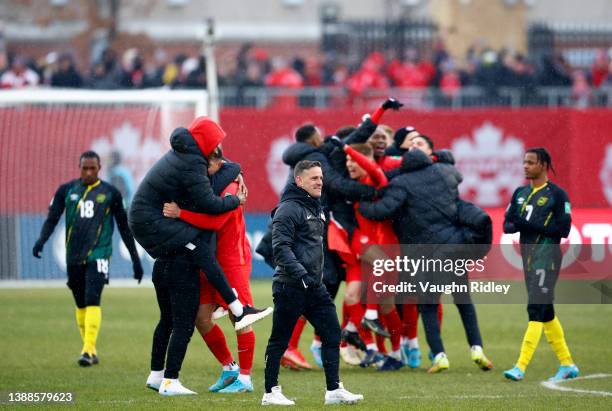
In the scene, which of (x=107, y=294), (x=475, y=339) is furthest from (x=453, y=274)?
(x=107, y=294)

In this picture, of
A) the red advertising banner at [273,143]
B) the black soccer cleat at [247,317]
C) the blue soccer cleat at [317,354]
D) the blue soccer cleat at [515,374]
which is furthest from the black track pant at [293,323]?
the red advertising banner at [273,143]

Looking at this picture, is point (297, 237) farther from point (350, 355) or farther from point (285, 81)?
point (285, 81)

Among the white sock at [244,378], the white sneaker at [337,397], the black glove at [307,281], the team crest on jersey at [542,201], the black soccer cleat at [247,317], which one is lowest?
Result: the white sock at [244,378]

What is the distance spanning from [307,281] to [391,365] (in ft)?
12.0

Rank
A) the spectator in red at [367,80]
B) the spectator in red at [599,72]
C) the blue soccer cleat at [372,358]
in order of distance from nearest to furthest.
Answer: the blue soccer cleat at [372,358] < the spectator in red at [367,80] < the spectator in red at [599,72]

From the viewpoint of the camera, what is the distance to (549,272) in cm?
1320

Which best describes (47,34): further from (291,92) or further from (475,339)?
(475,339)

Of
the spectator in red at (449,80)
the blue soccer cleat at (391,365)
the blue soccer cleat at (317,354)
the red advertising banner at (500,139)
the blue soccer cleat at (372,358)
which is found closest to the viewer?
the blue soccer cleat at (391,365)

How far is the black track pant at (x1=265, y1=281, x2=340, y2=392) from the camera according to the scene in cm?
1116

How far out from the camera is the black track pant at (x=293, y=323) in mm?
11164

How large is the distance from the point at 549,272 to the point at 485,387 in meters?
1.41

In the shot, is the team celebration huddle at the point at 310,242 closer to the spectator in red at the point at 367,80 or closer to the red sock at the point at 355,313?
the red sock at the point at 355,313

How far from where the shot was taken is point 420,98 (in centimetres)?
2842

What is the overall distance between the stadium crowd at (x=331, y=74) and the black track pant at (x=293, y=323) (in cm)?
1723
